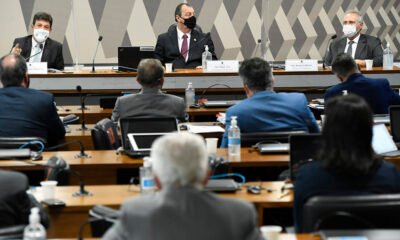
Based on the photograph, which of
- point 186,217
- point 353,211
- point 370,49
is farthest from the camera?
point 370,49

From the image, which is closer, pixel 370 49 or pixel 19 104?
pixel 19 104

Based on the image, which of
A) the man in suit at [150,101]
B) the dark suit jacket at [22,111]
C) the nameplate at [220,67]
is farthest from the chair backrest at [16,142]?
the nameplate at [220,67]

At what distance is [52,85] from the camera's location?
8820mm

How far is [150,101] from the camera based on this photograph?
18.7 feet

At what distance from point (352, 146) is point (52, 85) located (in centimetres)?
606

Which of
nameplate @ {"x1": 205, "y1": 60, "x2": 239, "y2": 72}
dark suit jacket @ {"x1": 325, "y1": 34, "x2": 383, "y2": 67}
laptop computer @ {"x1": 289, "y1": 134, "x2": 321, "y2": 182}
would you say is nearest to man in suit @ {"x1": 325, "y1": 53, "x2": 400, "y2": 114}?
laptop computer @ {"x1": 289, "y1": 134, "x2": 321, "y2": 182}

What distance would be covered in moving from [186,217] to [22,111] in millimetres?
3405

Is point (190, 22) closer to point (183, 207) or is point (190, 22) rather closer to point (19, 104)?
point (19, 104)

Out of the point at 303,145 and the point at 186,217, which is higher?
the point at 303,145

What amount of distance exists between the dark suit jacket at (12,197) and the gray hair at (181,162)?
1.11 metres

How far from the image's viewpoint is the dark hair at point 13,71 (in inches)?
219

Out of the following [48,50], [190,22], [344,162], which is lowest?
[344,162]

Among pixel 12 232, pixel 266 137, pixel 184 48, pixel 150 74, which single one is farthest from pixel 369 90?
pixel 12 232

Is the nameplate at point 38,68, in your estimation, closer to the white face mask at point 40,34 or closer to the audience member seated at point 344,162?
the white face mask at point 40,34
